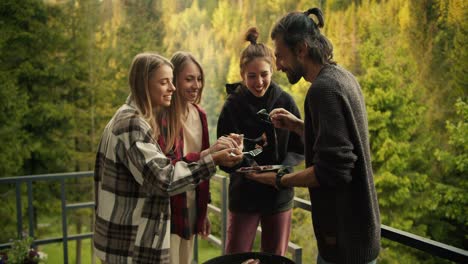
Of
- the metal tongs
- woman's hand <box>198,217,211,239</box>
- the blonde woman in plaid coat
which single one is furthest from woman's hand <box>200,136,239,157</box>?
woman's hand <box>198,217,211,239</box>

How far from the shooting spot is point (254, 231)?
1.90 m

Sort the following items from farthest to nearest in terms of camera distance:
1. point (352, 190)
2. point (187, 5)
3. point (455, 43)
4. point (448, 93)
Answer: point (187, 5) < point (448, 93) < point (455, 43) < point (352, 190)

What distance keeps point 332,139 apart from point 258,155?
0.78 metres

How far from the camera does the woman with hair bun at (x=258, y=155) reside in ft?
6.11

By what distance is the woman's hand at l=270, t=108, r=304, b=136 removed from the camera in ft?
5.59

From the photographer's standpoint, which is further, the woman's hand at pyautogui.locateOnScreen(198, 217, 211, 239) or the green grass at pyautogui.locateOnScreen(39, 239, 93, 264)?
the green grass at pyautogui.locateOnScreen(39, 239, 93, 264)

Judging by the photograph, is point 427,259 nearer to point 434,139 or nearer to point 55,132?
point 434,139

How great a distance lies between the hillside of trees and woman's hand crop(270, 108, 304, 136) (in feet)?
23.5

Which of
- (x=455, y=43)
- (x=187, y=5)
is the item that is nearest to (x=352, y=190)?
(x=455, y=43)

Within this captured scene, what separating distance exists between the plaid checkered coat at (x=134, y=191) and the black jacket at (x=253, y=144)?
0.44m

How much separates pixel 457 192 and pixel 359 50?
3802 mm

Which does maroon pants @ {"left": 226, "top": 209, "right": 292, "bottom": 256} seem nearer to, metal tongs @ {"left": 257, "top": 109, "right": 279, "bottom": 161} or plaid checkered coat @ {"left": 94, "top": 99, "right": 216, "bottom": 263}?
metal tongs @ {"left": 257, "top": 109, "right": 279, "bottom": 161}

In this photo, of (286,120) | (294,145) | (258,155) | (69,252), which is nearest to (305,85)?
(69,252)

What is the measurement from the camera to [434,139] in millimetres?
8898
